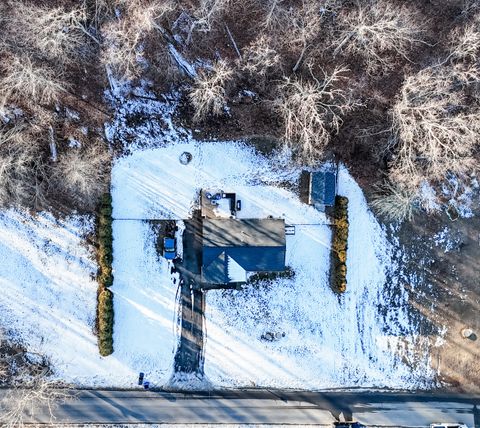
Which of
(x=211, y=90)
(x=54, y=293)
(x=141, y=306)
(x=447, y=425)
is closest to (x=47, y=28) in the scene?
(x=211, y=90)

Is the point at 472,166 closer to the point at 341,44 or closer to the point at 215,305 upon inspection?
the point at 341,44

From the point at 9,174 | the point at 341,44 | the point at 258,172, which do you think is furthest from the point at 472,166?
the point at 9,174

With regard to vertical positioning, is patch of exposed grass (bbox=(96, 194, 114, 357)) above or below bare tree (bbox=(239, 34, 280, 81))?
below

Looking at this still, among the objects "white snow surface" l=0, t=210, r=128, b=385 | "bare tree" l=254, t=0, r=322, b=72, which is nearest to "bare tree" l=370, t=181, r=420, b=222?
"bare tree" l=254, t=0, r=322, b=72

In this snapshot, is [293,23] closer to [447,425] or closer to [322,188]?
[322,188]

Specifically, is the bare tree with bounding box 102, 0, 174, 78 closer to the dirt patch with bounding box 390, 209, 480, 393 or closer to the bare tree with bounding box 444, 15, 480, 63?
the bare tree with bounding box 444, 15, 480, 63

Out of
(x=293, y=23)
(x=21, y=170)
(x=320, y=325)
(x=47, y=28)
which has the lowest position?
(x=320, y=325)

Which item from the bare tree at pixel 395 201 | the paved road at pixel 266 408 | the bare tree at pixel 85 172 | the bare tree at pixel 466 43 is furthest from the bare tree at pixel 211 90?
the paved road at pixel 266 408
